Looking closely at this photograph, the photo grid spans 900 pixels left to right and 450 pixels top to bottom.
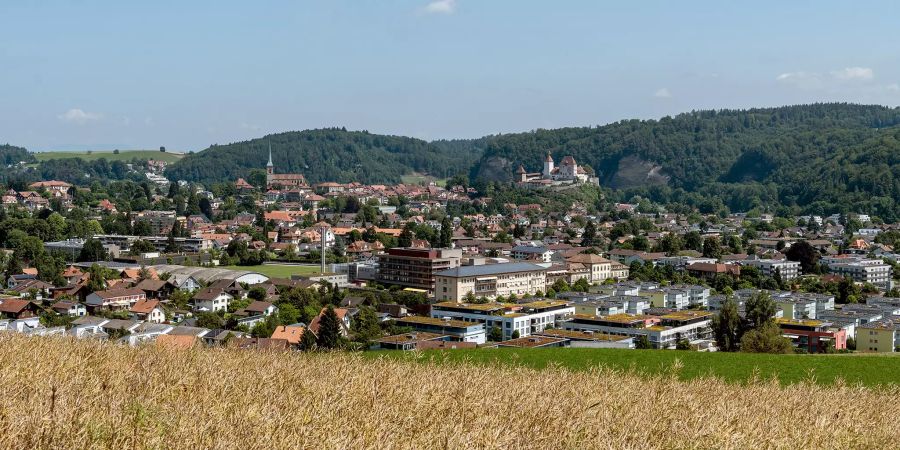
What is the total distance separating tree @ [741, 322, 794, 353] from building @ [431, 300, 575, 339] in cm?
743

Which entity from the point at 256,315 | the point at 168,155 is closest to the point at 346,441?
the point at 256,315

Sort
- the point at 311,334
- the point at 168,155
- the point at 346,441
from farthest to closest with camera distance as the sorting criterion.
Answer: the point at 168,155 → the point at 311,334 → the point at 346,441

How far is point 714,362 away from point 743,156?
9180 centimetres

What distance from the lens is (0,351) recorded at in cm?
569

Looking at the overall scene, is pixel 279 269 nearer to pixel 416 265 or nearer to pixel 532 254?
pixel 416 265

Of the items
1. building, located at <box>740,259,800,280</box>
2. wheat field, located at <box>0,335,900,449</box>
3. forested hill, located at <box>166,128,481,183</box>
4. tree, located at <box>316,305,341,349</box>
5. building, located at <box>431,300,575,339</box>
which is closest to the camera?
wheat field, located at <box>0,335,900,449</box>

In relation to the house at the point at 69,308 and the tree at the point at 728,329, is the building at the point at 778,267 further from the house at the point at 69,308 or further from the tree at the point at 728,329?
the house at the point at 69,308

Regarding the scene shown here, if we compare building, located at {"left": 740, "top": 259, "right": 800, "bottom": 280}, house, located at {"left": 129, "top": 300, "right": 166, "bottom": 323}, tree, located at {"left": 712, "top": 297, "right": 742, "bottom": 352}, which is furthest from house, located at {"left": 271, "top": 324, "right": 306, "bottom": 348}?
building, located at {"left": 740, "top": 259, "right": 800, "bottom": 280}

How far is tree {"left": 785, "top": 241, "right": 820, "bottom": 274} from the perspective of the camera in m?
38.8

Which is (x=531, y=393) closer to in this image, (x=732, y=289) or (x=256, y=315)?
(x=256, y=315)

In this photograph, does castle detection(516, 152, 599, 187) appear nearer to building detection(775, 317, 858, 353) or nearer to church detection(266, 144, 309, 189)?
church detection(266, 144, 309, 189)

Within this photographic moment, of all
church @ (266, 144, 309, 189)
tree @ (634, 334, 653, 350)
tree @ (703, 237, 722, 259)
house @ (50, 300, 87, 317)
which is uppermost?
church @ (266, 144, 309, 189)

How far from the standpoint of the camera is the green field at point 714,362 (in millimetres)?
9352

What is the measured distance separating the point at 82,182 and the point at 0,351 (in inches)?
4049
